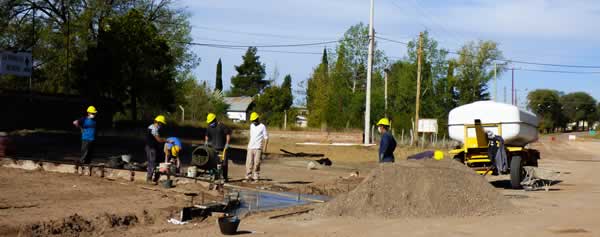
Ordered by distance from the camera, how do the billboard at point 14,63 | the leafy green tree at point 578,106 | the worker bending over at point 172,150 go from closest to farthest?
the worker bending over at point 172,150
the billboard at point 14,63
the leafy green tree at point 578,106

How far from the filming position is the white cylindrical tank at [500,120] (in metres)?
20.4

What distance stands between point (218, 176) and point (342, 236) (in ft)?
19.9

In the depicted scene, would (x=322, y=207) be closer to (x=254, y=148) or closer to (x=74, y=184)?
(x=254, y=148)

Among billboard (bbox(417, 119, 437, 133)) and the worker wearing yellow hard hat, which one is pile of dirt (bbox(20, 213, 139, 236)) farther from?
billboard (bbox(417, 119, 437, 133))

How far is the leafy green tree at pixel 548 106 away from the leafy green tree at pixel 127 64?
9629cm

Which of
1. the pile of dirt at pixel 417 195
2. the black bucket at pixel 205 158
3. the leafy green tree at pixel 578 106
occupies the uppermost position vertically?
the leafy green tree at pixel 578 106

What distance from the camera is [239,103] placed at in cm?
10819

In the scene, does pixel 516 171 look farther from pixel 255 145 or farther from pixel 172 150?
pixel 172 150

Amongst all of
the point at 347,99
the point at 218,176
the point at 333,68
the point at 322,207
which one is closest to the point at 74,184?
the point at 218,176

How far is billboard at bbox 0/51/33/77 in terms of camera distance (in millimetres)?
26223

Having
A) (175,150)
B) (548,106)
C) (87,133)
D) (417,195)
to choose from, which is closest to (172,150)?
(175,150)

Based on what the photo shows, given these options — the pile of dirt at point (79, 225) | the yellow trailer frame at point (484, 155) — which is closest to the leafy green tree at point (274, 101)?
the yellow trailer frame at point (484, 155)

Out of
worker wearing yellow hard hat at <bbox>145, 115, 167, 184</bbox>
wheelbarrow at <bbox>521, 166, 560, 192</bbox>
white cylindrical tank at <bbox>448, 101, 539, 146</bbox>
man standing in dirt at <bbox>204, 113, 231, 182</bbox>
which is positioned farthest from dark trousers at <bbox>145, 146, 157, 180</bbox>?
wheelbarrow at <bbox>521, 166, 560, 192</bbox>

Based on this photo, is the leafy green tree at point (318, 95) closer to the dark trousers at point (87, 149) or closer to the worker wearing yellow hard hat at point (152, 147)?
the dark trousers at point (87, 149)
